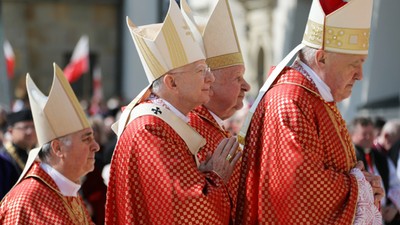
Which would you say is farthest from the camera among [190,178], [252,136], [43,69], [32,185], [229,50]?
[43,69]

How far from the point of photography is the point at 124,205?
4969 millimetres

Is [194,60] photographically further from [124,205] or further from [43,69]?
[43,69]

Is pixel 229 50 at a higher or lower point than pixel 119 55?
higher

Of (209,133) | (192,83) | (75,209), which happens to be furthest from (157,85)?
(75,209)

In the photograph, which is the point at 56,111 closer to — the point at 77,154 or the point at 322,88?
the point at 77,154

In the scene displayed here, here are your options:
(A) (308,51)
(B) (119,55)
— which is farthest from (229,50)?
(B) (119,55)

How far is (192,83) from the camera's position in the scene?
5.08 metres

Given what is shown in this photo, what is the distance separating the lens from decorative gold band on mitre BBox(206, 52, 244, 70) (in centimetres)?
603

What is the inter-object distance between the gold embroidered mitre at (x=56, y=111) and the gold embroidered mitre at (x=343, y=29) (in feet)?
5.07

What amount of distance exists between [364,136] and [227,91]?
3467 millimetres

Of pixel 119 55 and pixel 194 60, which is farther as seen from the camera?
pixel 119 55

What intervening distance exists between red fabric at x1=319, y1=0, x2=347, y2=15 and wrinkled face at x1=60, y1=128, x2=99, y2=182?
1.65 meters

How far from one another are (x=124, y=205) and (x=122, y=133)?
369 mm

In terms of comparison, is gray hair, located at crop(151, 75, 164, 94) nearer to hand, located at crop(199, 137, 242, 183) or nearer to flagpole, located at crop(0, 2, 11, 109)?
hand, located at crop(199, 137, 242, 183)
